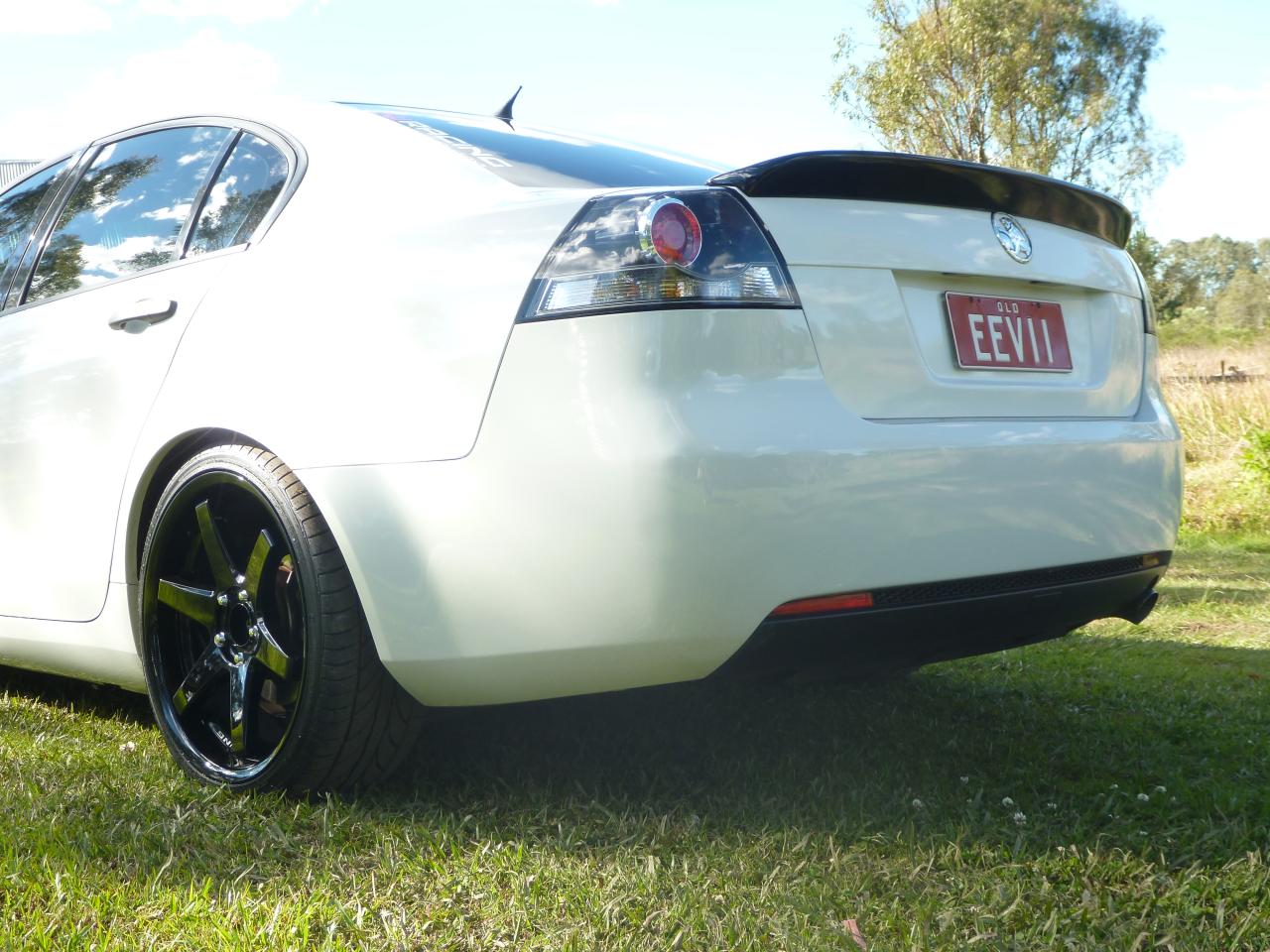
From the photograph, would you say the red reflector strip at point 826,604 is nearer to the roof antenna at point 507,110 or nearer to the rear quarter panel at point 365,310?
the rear quarter panel at point 365,310

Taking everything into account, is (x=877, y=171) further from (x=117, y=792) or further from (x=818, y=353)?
(x=117, y=792)

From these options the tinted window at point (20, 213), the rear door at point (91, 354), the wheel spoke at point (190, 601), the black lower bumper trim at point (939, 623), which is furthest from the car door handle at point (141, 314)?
the black lower bumper trim at point (939, 623)

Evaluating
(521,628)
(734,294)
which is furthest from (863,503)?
(521,628)

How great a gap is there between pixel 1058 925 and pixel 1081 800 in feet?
2.14

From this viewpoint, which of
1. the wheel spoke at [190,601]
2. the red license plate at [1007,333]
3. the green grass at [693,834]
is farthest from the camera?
the wheel spoke at [190,601]

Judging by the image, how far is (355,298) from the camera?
2.43 m

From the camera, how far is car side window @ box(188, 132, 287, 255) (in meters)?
2.80

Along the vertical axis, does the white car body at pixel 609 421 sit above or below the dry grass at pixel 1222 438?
above

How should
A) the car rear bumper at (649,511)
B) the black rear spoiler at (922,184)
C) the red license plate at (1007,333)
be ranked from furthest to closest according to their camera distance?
the red license plate at (1007,333) < the black rear spoiler at (922,184) < the car rear bumper at (649,511)

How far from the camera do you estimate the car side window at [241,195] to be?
110 inches

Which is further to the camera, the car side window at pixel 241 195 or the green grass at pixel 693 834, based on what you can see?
the car side window at pixel 241 195

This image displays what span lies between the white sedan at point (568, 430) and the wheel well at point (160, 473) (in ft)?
0.04

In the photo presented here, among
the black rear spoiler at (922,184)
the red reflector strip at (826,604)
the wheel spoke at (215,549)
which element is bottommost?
the wheel spoke at (215,549)

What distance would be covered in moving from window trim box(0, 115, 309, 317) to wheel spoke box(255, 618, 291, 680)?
814mm
